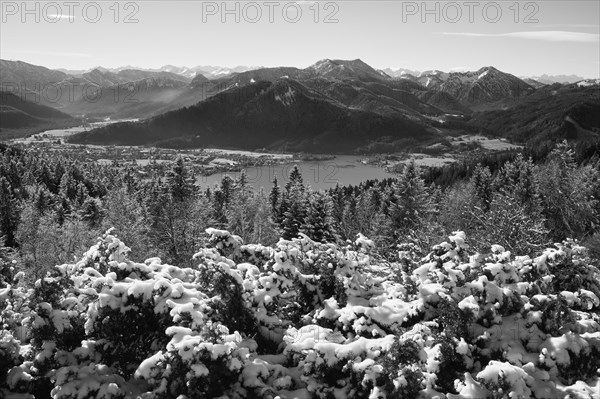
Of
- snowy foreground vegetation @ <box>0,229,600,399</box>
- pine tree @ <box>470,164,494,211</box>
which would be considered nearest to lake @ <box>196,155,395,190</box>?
pine tree @ <box>470,164,494,211</box>

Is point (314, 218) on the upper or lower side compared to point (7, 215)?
upper

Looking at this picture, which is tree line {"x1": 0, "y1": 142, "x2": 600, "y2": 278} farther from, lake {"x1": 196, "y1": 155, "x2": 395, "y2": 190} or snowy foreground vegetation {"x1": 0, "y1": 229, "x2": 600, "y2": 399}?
lake {"x1": 196, "y1": 155, "x2": 395, "y2": 190}

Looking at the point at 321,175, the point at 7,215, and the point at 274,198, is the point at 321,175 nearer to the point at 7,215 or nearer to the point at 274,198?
the point at 274,198

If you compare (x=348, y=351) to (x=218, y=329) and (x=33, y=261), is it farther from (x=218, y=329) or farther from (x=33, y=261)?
(x=33, y=261)

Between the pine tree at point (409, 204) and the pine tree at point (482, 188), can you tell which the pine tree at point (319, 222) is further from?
the pine tree at point (482, 188)

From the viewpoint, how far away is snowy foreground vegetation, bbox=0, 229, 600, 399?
24.6ft

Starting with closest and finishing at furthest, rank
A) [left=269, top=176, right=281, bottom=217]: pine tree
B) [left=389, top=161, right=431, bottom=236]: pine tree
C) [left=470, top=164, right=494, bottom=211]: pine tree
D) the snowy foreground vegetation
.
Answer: the snowy foreground vegetation
[left=389, top=161, right=431, bottom=236]: pine tree
[left=269, top=176, right=281, bottom=217]: pine tree
[left=470, top=164, right=494, bottom=211]: pine tree

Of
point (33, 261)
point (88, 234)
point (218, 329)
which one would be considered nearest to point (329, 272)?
point (218, 329)

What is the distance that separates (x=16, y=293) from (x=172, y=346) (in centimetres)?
483

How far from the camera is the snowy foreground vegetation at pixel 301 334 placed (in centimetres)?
749

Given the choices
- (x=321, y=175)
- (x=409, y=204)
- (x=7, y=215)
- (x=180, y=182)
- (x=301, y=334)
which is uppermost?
(x=321, y=175)

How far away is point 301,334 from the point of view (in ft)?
29.6

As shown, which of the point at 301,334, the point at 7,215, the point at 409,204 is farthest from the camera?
the point at 7,215

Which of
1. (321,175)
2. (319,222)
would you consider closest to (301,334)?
(319,222)
